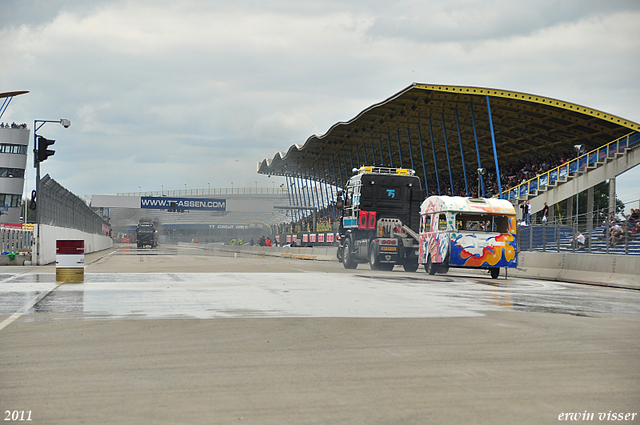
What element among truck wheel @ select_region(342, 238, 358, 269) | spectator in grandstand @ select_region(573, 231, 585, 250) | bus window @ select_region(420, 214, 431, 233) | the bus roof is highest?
the bus roof

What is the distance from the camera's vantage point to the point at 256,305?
1225cm

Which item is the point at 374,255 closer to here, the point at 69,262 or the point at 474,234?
the point at 474,234

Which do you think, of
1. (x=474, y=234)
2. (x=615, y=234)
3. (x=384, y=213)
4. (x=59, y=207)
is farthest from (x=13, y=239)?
(x=615, y=234)

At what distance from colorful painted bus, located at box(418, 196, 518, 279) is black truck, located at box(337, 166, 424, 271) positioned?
338 cm

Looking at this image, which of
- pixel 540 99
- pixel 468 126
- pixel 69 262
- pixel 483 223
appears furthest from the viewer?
pixel 468 126

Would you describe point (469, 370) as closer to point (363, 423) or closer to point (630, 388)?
point (630, 388)

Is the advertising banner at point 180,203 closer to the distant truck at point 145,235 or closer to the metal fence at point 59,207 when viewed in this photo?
the distant truck at point 145,235

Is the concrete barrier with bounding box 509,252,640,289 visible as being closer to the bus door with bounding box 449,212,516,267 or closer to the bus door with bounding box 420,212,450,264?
the bus door with bounding box 449,212,516,267

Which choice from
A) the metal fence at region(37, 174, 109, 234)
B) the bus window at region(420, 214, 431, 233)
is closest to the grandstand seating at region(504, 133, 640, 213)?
the bus window at region(420, 214, 431, 233)

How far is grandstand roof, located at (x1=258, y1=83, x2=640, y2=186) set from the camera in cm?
4078

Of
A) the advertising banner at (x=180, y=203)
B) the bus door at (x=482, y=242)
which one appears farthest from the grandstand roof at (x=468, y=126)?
the advertising banner at (x=180, y=203)

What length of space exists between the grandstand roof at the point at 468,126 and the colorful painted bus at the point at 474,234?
52.9ft

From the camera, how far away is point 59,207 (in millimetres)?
36281

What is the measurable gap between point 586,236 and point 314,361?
1849 cm
